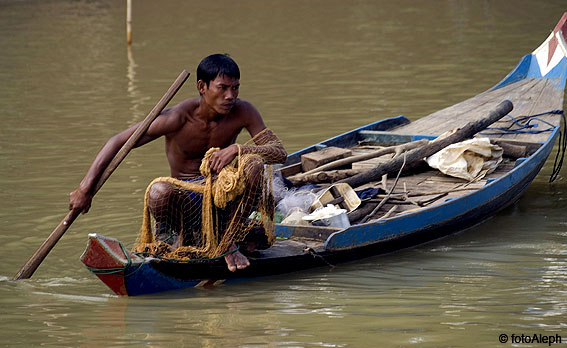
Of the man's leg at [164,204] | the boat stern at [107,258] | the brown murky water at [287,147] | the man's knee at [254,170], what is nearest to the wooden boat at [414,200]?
the boat stern at [107,258]

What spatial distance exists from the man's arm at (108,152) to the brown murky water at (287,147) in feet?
1.98

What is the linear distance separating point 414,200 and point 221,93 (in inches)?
73.5

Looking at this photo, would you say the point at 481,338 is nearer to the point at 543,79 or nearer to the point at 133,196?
the point at 133,196

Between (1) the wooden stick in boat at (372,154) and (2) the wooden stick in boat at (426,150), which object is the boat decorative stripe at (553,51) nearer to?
(2) the wooden stick in boat at (426,150)

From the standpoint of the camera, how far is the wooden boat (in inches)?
206

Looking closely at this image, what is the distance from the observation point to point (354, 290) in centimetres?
546

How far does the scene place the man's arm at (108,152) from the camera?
16.8 feet

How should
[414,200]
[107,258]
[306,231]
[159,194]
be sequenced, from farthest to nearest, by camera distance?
[414,200], [306,231], [159,194], [107,258]

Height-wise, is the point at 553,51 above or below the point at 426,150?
above

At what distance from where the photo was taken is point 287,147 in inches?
364

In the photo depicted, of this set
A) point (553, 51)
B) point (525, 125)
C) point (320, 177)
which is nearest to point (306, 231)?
point (320, 177)

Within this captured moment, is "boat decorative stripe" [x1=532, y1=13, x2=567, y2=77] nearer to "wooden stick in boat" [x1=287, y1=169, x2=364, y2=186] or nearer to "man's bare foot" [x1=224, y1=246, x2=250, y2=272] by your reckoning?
"wooden stick in boat" [x1=287, y1=169, x2=364, y2=186]

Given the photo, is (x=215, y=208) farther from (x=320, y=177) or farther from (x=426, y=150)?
(x=426, y=150)

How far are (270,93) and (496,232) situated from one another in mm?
5939
